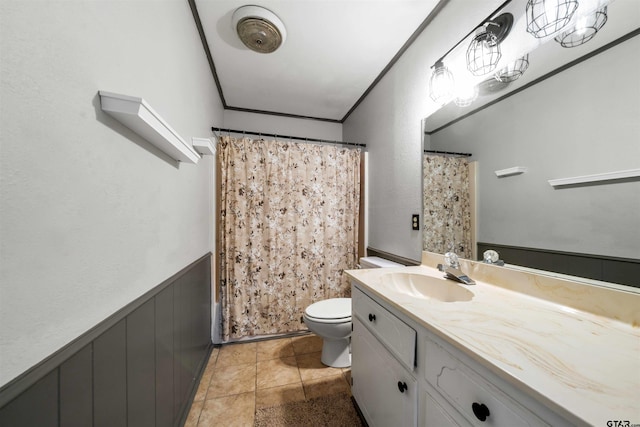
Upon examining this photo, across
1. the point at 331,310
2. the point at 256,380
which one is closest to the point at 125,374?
the point at 256,380

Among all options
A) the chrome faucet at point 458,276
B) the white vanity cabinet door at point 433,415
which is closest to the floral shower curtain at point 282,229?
the chrome faucet at point 458,276

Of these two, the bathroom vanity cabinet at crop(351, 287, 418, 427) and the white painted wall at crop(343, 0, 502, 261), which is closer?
the bathroom vanity cabinet at crop(351, 287, 418, 427)

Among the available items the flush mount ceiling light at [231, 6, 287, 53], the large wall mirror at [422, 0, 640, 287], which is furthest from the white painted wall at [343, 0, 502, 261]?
the flush mount ceiling light at [231, 6, 287, 53]

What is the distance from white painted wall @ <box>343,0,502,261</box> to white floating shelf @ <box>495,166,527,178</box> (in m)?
0.47

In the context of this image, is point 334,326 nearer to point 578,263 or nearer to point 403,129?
point 578,263

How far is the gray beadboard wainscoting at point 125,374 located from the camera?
43cm

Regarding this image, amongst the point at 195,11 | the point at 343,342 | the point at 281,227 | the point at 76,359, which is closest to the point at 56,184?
the point at 76,359

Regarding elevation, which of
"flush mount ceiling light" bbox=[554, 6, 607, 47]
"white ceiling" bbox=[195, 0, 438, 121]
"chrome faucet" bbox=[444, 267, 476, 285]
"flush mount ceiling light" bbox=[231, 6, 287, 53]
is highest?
"white ceiling" bbox=[195, 0, 438, 121]

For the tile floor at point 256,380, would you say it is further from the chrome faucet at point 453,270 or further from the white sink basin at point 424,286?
the chrome faucet at point 453,270

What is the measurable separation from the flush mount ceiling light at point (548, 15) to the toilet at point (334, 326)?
1.41 m

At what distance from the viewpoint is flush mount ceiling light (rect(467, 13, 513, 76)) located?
1.04 m

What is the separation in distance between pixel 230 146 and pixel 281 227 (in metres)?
0.87

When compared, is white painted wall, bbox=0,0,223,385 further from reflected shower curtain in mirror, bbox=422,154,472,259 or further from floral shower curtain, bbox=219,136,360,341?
reflected shower curtain in mirror, bbox=422,154,472,259

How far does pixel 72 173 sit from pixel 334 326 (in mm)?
1509
